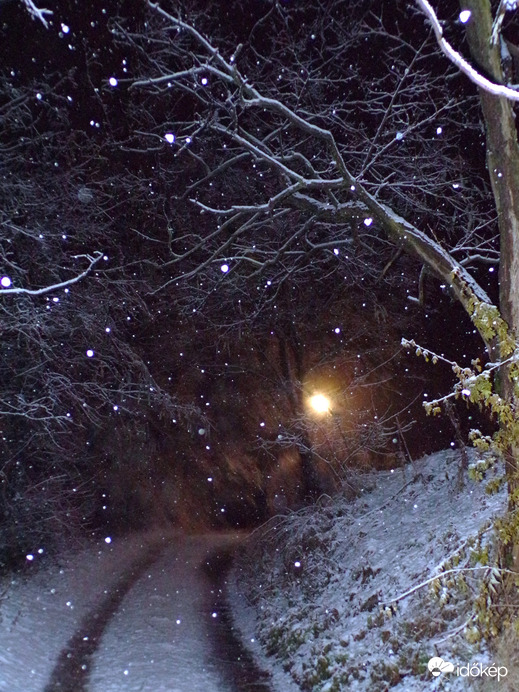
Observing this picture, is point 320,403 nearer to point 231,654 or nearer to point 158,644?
point 231,654

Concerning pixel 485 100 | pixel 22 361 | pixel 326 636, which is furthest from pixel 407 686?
pixel 22 361

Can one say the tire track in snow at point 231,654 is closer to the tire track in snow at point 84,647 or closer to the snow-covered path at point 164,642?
the snow-covered path at point 164,642

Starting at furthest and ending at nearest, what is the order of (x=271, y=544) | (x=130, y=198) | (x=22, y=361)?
(x=271, y=544), (x=130, y=198), (x=22, y=361)

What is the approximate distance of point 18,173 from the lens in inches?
398

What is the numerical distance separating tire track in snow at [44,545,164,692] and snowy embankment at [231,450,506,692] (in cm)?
282

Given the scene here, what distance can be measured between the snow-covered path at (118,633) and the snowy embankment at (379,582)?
0.86 meters

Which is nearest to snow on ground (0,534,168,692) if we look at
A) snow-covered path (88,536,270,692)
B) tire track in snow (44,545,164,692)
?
tire track in snow (44,545,164,692)

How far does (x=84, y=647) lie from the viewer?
8930 mm

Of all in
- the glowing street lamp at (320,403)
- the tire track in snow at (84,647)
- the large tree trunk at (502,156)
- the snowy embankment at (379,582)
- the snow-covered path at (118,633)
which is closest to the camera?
the large tree trunk at (502,156)

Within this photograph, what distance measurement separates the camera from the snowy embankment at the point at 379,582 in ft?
20.7

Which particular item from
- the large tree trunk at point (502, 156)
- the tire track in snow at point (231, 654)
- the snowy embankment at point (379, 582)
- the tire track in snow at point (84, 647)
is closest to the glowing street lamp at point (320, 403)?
the snowy embankment at point (379, 582)

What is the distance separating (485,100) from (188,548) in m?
18.8

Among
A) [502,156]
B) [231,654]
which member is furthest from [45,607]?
[502,156]

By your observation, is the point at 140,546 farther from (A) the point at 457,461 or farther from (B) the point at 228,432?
(A) the point at 457,461
